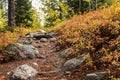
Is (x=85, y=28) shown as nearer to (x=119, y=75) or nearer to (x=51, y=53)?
(x=51, y=53)

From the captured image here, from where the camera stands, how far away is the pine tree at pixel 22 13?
3494cm

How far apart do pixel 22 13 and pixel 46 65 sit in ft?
85.0

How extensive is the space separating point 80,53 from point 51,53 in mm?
2363

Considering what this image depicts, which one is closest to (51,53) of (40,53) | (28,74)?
(40,53)

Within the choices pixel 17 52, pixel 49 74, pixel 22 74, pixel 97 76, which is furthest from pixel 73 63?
pixel 17 52

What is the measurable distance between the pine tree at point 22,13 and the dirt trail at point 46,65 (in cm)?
2274

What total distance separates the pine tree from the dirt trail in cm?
2274

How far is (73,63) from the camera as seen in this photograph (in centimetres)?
929

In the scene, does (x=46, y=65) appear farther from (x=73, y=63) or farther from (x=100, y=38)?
(x=100, y=38)

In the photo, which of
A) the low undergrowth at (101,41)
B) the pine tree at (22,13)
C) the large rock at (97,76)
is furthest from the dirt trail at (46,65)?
the pine tree at (22,13)

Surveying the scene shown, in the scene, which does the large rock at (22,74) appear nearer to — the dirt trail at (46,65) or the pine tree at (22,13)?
the dirt trail at (46,65)

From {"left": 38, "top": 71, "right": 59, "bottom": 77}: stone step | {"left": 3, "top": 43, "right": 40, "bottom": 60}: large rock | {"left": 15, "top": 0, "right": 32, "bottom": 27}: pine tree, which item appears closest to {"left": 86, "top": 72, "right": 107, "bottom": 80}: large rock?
{"left": 38, "top": 71, "right": 59, "bottom": 77}: stone step

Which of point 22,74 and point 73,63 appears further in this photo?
point 73,63

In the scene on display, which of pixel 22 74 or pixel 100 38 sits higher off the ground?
pixel 100 38
